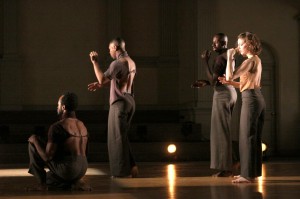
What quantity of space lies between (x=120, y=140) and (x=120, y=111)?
12.5 inches

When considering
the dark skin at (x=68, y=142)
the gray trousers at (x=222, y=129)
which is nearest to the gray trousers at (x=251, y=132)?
the gray trousers at (x=222, y=129)

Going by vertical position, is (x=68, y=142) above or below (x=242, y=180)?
above

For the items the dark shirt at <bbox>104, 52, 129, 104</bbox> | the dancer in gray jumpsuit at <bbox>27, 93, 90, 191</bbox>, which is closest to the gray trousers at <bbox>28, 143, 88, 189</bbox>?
the dancer in gray jumpsuit at <bbox>27, 93, 90, 191</bbox>

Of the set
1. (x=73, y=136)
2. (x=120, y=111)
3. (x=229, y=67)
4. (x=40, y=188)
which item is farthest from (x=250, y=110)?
(x=40, y=188)

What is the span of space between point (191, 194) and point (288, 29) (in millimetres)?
8194

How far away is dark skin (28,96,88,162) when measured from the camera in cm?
643

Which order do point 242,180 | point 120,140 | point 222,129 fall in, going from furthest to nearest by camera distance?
point 222,129
point 120,140
point 242,180

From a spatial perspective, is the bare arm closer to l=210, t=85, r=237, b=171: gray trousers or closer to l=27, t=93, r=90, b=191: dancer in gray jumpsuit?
l=210, t=85, r=237, b=171: gray trousers

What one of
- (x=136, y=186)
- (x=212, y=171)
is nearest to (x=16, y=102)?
(x=212, y=171)

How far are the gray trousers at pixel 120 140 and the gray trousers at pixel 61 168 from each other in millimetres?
1323

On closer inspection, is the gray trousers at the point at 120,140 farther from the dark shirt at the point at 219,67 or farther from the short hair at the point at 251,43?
the short hair at the point at 251,43

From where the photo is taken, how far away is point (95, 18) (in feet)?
50.1

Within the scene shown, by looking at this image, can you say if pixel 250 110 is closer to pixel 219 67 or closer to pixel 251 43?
pixel 251 43

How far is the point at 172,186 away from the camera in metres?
6.89
